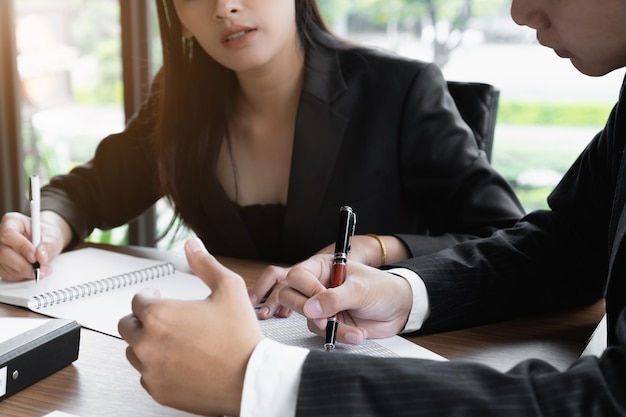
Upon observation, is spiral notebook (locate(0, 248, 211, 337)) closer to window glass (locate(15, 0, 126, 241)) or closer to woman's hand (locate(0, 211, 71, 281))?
woman's hand (locate(0, 211, 71, 281))

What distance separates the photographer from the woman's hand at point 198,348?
0.81 metres

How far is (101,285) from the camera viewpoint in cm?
137

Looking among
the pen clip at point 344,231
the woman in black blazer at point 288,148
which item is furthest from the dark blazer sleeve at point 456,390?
the woman in black blazer at point 288,148

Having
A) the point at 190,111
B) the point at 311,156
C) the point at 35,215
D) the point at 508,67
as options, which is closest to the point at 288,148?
the point at 311,156

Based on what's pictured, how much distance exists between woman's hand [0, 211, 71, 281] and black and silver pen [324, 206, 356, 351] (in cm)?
63

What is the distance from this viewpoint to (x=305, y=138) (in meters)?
1.79

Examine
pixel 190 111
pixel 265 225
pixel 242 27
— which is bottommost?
pixel 265 225

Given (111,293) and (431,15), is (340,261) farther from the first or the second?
(431,15)

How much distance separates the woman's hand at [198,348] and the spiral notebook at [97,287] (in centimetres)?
37

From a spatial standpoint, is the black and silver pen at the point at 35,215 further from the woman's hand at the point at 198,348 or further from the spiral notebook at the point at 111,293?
the woman's hand at the point at 198,348

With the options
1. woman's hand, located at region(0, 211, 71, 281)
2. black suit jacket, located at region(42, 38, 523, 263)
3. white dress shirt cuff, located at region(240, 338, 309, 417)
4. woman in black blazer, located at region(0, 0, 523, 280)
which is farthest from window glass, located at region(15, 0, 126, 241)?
white dress shirt cuff, located at region(240, 338, 309, 417)

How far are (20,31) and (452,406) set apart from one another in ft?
9.82

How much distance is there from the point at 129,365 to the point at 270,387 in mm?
330

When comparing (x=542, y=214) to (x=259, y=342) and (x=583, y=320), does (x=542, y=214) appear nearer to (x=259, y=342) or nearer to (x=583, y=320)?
(x=583, y=320)
